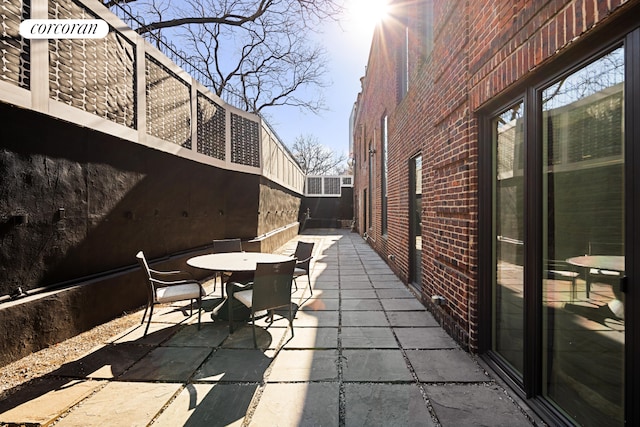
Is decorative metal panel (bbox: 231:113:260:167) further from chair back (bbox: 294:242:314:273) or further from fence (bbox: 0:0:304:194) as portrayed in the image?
chair back (bbox: 294:242:314:273)

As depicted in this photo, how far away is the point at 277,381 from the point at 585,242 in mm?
2209

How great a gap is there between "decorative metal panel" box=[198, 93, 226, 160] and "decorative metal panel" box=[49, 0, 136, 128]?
183 centimetres

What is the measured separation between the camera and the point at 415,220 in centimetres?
525

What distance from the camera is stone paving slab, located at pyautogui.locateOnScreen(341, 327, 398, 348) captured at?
2.94 m

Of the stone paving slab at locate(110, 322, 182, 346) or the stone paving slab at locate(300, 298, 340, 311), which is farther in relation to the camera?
the stone paving slab at locate(300, 298, 340, 311)

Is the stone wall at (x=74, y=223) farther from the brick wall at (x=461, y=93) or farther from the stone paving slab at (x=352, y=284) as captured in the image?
the brick wall at (x=461, y=93)

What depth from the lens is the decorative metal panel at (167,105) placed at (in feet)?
14.5

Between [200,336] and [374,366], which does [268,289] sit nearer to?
[200,336]

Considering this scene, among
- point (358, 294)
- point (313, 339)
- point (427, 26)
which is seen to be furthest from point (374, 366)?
point (427, 26)

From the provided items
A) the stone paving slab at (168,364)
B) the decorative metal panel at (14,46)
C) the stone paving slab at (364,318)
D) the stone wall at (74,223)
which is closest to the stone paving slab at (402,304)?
the stone paving slab at (364,318)

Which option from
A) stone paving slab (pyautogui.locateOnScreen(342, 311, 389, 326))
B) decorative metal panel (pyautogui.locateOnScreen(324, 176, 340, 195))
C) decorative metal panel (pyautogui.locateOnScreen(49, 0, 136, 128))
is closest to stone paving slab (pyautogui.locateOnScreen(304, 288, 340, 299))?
stone paving slab (pyautogui.locateOnScreen(342, 311, 389, 326))

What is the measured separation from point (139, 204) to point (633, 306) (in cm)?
490

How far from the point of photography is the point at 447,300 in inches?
130

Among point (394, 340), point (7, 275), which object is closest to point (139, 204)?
point (7, 275)
